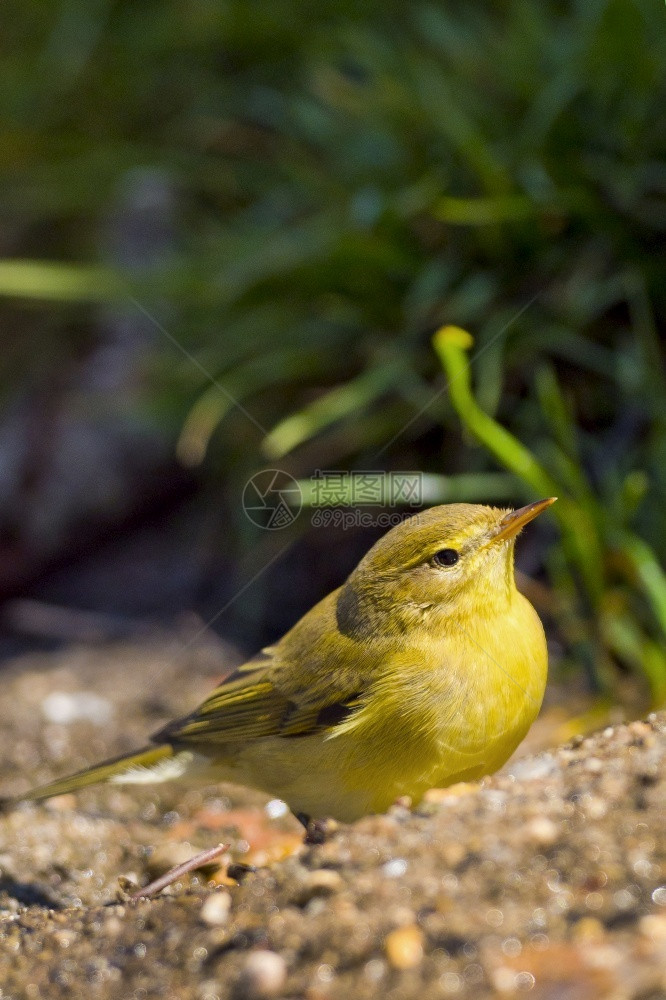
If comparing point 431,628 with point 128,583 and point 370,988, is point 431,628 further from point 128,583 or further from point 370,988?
point 128,583

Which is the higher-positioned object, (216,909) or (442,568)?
(442,568)

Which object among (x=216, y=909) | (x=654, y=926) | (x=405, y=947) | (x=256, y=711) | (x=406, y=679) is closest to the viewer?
(x=654, y=926)

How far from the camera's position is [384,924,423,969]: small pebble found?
174 cm

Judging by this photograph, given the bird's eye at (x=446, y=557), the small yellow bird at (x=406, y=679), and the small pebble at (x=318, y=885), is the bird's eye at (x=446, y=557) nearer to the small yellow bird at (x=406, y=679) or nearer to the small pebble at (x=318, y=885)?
the small yellow bird at (x=406, y=679)

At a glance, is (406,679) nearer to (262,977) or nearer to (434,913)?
(434,913)

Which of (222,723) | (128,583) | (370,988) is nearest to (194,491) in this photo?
(128,583)

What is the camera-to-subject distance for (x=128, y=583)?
206 inches

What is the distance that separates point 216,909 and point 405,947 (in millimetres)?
511

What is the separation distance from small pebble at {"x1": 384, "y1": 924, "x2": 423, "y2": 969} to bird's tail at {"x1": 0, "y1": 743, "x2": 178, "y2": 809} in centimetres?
145

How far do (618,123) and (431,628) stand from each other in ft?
8.71

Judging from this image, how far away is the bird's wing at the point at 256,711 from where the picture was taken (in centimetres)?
271

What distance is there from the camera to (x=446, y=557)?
258 cm

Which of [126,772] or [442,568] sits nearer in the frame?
[442,568]

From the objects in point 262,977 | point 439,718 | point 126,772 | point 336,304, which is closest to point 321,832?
point 439,718
